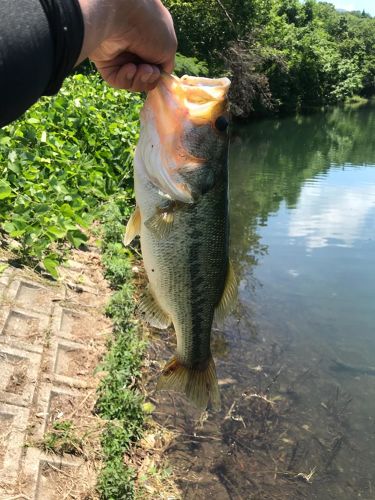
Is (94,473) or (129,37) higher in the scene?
(129,37)

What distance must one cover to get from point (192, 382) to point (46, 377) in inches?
→ 82.0

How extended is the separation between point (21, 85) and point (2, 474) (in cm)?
298

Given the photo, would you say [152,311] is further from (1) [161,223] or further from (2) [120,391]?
(2) [120,391]

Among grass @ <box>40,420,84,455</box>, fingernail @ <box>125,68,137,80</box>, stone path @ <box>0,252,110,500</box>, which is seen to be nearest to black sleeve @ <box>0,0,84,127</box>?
fingernail @ <box>125,68,137,80</box>

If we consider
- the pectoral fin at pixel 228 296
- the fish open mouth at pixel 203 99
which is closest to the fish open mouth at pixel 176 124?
the fish open mouth at pixel 203 99

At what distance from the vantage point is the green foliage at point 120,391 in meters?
3.86

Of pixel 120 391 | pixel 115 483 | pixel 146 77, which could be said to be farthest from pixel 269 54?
pixel 146 77

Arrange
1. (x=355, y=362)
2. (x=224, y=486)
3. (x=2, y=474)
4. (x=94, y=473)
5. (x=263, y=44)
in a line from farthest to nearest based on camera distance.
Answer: (x=263, y=44), (x=355, y=362), (x=224, y=486), (x=94, y=473), (x=2, y=474)

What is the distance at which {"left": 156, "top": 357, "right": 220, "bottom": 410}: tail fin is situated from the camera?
8.92 feet

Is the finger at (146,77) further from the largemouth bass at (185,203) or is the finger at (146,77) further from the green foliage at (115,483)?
the green foliage at (115,483)

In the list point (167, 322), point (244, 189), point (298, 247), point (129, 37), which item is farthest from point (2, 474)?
point (244, 189)

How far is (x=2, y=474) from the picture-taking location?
3.33m

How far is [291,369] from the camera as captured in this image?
22.6 ft

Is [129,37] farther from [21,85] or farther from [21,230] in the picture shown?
[21,230]
